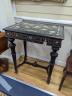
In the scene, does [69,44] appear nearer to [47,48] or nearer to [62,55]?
[62,55]

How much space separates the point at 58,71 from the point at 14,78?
73cm

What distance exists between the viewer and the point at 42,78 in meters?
2.06

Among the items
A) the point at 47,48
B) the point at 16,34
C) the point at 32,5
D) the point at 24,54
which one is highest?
the point at 32,5

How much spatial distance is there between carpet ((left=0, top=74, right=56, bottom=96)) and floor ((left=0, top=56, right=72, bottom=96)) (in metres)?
0.08

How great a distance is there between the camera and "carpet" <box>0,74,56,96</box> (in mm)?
1776

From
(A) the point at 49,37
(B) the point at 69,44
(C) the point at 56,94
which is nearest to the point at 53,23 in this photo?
(B) the point at 69,44

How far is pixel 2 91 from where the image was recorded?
71.2 inches

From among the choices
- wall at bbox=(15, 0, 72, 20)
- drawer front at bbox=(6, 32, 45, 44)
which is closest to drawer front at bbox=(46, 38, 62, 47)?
drawer front at bbox=(6, 32, 45, 44)

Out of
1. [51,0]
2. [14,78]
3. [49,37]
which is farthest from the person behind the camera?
[14,78]

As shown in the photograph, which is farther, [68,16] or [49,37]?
[68,16]

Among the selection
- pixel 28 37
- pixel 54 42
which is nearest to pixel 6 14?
pixel 28 37

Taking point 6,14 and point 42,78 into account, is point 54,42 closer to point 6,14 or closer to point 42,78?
point 42,78

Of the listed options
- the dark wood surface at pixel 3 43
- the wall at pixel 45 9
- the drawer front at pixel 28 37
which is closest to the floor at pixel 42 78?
the dark wood surface at pixel 3 43

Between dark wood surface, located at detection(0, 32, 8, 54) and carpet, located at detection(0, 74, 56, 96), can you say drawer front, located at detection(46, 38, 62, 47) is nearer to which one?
carpet, located at detection(0, 74, 56, 96)
